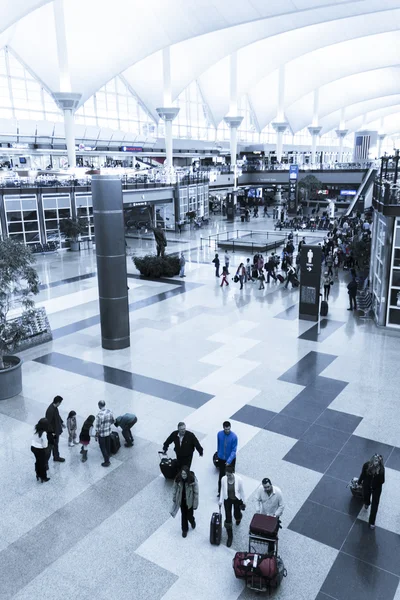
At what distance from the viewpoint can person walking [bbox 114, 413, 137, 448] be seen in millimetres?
8914

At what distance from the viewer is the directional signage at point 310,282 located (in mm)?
16641

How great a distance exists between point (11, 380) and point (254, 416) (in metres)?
5.44

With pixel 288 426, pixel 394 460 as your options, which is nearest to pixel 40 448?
pixel 288 426

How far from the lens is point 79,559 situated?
20.7 feet

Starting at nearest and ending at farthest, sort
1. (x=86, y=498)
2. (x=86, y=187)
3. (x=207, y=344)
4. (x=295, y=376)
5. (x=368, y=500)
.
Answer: (x=368, y=500), (x=86, y=498), (x=295, y=376), (x=207, y=344), (x=86, y=187)

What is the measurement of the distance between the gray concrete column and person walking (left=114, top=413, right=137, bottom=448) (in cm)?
536

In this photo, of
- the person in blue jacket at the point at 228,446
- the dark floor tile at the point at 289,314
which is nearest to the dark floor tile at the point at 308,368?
the dark floor tile at the point at 289,314

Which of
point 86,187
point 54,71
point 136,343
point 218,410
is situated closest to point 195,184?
point 86,187

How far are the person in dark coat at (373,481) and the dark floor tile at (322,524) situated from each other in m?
0.40

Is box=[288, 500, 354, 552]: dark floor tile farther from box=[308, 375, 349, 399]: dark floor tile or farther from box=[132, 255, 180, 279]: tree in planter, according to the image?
box=[132, 255, 180, 279]: tree in planter

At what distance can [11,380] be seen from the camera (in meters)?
11.1

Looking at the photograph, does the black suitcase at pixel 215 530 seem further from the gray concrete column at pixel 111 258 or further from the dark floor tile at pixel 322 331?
the dark floor tile at pixel 322 331

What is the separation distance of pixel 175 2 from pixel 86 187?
50.4 ft

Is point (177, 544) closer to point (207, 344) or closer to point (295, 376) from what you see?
point (295, 376)
